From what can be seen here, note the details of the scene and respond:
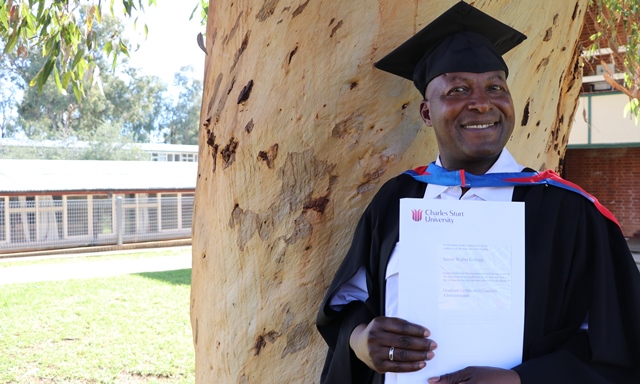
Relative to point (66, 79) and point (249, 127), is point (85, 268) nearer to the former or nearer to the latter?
point (66, 79)

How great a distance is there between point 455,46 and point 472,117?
23 centimetres

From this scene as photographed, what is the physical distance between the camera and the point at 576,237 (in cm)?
151

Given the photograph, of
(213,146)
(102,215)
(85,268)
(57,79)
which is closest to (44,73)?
(57,79)

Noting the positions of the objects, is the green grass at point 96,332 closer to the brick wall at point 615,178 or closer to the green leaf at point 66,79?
the green leaf at point 66,79

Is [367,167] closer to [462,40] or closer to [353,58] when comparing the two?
[353,58]

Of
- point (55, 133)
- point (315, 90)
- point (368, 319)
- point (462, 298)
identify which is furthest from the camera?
point (55, 133)

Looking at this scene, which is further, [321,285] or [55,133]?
[55,133]

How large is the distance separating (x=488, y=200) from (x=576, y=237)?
0.23 metres

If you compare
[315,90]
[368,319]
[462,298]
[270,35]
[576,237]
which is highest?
[270,35]

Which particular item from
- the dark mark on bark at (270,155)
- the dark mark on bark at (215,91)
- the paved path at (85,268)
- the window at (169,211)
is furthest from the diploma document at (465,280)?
the window at (169,211)

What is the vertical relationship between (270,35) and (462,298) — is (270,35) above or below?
above

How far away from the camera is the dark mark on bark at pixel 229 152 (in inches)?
84.5

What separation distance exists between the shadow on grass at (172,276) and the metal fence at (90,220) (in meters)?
5.76

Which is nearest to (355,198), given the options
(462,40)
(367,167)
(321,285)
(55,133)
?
(367,167)
